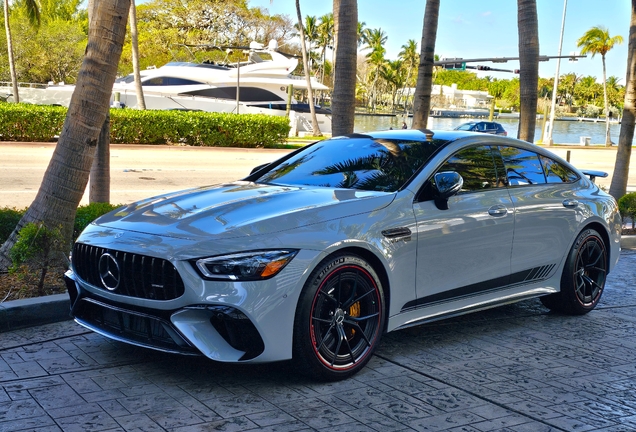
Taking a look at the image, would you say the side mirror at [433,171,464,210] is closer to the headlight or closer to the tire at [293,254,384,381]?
the tire at [293,254,384,381]

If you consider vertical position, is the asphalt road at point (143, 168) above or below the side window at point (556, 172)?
below

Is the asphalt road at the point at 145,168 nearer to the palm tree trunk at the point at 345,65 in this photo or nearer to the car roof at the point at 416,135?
the palm tree trunk at the point at 345,65

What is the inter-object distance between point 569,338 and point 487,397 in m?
1.77

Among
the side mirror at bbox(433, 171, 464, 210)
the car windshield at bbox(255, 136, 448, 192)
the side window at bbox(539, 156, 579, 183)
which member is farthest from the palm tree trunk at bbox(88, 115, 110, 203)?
the side window at bbox(539, 156, 579, 183)

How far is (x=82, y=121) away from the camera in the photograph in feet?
21.6

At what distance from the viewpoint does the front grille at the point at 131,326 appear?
4285mm

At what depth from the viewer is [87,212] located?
777 cm

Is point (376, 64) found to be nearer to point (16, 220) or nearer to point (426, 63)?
point (426, 63)

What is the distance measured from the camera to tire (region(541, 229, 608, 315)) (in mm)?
6504

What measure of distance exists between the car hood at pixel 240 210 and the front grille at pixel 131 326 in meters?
0.50

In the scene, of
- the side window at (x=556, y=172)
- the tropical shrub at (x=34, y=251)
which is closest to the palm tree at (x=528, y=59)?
the side window at (x=556, y=172)

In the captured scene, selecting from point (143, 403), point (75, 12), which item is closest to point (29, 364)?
point (143, 403)

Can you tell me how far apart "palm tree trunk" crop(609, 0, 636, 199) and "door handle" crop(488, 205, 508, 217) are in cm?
764

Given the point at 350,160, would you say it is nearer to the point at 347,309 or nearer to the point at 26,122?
the point at 347,309
